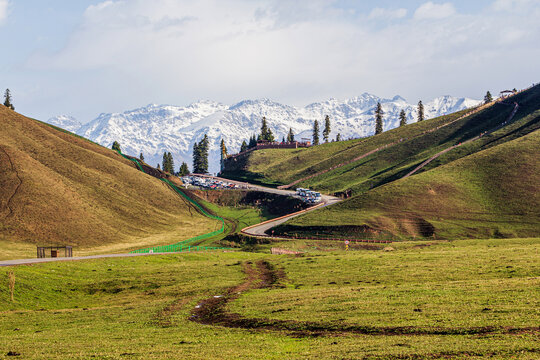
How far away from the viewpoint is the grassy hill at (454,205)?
105188 millimetres

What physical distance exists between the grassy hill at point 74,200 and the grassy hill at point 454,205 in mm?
36270

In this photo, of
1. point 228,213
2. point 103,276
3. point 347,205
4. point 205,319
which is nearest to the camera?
point 205,319

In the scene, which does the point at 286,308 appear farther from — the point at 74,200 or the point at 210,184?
the point at 210,184

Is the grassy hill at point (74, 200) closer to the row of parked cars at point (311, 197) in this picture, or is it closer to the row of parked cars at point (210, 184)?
the row of parked cars at point (311, 197)

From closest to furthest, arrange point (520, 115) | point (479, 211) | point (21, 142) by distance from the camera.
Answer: point (479, 211)
point (21, 142)
point (520, 115)

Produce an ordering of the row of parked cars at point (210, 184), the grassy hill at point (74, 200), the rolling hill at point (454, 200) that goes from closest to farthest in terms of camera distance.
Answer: the grassy hill at point (74, 200) < the rolling hill at point (454, 200) < the row of parked cars at point (210, 184)

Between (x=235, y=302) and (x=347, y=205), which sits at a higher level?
(x=347, y=205)

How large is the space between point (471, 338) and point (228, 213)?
13113 cm

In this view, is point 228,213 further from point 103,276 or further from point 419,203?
point 103,276

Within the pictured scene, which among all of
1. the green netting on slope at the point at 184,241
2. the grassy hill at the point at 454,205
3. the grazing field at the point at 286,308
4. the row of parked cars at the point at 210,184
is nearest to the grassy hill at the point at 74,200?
the green netting on slope at the point at 184,241

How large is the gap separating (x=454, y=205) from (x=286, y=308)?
8703 centimetres

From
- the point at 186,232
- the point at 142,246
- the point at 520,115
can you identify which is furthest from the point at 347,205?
the point at 520,115

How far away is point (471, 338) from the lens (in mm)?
28016

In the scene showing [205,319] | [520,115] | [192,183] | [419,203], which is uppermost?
[520,115]
